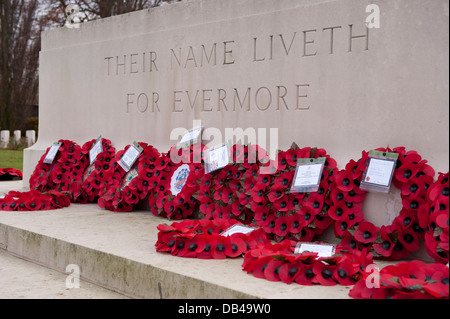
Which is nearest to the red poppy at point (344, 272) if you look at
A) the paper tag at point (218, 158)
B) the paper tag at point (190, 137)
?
the paper tag at point (218, 158)

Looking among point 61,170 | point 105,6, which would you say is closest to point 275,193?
point 61,170

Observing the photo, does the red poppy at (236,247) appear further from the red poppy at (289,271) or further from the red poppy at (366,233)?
the red poppy at (366,233)

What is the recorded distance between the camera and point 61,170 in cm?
566

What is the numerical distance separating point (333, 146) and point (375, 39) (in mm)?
731

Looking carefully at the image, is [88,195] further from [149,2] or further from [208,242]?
[149,2]

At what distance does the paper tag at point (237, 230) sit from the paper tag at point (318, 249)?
1.29ft

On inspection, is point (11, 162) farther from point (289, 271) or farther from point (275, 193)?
point (289, 271)

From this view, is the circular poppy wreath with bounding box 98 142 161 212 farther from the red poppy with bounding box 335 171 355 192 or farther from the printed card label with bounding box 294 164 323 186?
the red poppy with bounding box 335 171 355 192

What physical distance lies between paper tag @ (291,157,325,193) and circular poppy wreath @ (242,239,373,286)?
805 millimetres

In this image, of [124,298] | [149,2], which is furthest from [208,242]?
[149,2]

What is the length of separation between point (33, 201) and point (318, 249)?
2727mm

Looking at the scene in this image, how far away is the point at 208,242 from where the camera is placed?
123 inches

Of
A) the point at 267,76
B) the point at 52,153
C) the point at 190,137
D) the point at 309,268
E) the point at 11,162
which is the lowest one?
the point at 11,162

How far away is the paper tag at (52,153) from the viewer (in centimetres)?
577
